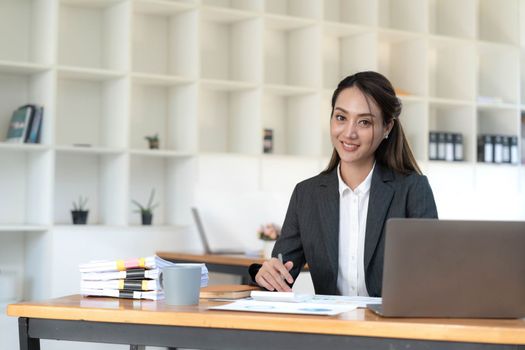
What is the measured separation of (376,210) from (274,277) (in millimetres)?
402

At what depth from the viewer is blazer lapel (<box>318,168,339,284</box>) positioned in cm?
254

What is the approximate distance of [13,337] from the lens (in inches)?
170

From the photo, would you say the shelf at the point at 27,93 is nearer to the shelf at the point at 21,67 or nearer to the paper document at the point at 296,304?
the shelf at the point at 21,67

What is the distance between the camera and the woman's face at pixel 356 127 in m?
2.52

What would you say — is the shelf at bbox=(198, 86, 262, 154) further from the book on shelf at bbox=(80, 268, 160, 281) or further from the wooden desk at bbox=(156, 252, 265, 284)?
the book on shelf at bbox=(80, 268, 160, 281)

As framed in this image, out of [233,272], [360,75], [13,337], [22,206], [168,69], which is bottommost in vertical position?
[13,337]

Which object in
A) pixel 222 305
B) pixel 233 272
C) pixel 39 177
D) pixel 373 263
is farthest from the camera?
pixel 39 177

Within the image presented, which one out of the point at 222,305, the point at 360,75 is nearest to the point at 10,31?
the point at 360,75

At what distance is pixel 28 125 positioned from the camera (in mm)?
4570

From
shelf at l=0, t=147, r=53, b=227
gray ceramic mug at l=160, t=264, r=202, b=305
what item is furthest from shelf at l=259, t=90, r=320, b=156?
gray ceramic mug at l=160, t=264, r=202, b=305

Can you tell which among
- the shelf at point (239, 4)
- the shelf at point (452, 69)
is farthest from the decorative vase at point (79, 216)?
the shelf at point (452, 69)

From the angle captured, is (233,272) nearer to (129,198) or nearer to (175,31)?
(129,198)

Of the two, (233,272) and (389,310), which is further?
(233,272)

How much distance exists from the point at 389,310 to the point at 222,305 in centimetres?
40
